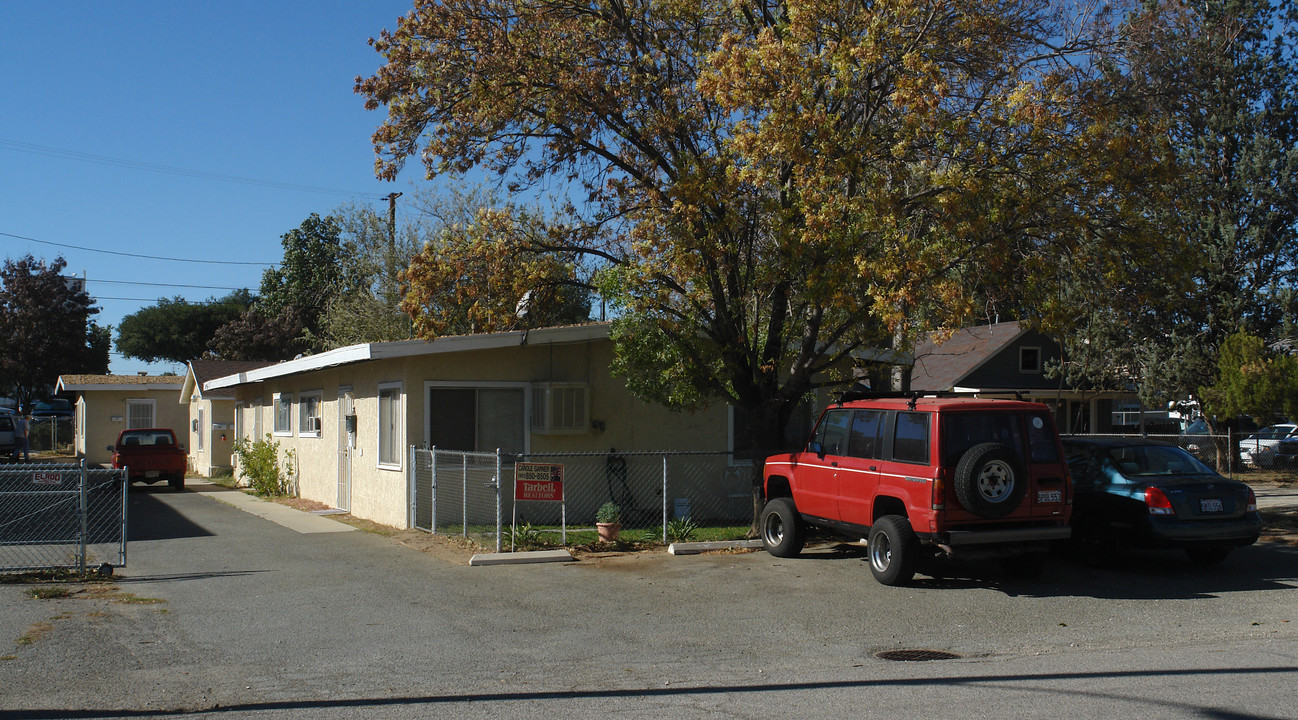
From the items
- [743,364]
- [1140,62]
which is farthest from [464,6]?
[1140,62]

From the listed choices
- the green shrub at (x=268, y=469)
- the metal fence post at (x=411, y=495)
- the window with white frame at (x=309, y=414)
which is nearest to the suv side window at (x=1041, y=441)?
the metal fence post at (x=411, y=495)

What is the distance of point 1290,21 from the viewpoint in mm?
25297

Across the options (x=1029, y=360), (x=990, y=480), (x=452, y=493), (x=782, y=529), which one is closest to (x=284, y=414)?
(x=452, y=493)

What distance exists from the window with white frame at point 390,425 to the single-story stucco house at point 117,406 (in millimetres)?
20383

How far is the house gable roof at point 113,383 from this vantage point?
32250 mm

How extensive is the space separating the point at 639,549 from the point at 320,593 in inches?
178

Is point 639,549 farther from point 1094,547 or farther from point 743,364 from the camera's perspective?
point 1094,547

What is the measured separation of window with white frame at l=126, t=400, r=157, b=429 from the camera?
3366cm

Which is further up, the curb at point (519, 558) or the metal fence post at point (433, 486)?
the metal fence post at point (433, 486)

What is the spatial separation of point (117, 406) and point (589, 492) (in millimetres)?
24602

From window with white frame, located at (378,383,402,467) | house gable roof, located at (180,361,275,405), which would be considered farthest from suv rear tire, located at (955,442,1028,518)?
house gable roof, located at (180,361,275,405)

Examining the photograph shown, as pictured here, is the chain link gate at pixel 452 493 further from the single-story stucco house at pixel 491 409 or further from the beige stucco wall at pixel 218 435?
the beige stucco wall at pixel 218 435

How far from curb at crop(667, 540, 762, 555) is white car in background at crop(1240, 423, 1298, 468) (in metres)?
19.9

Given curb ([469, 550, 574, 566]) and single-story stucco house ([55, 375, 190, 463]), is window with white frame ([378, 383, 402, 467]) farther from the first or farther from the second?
single-story stucco house ([55, 375, 190, 463])
